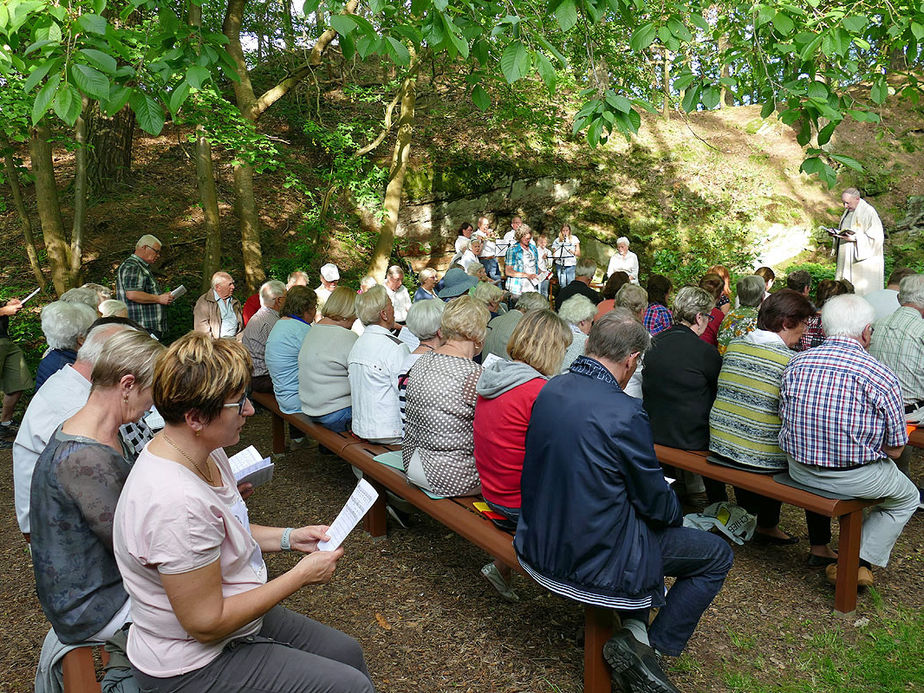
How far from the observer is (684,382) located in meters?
4.16

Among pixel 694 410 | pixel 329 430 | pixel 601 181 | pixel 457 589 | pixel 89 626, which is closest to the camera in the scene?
pixel 89 626

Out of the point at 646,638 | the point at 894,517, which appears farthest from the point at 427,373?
the point at 894,517

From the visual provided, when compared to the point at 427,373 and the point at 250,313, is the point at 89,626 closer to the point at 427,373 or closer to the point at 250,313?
the point at 427,373

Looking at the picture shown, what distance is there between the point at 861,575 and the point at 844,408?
96cm

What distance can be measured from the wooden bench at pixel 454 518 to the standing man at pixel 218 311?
1.82 metres

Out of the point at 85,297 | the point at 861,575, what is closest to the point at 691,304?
the point at 861,575

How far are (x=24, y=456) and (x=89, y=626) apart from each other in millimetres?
921

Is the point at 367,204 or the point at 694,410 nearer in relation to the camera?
the point at 694,410

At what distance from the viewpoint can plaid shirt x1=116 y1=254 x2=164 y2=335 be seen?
701 cm

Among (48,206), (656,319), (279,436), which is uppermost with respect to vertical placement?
(48,206)

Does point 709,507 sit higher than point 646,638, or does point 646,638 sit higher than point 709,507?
point 646,638

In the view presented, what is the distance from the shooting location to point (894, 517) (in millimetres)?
3539

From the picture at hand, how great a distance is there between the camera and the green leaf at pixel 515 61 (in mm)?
2945

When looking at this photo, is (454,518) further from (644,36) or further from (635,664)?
(644,36)
